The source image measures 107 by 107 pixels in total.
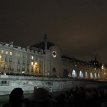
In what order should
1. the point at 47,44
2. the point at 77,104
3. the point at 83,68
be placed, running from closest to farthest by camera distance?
the point at 77,104 → the point at 47,44 → the point at 83,68

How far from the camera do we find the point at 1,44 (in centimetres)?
9569

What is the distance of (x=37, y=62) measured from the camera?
384 ft

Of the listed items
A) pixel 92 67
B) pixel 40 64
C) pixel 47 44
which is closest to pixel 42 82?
pixel 40 64

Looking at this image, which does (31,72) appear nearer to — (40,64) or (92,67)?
(40,64)

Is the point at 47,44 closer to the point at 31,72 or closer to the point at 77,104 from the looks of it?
the point at 31,72

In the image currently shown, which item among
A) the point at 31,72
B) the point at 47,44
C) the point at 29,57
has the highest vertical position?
the point at 47,44

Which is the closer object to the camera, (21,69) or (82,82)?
(21,69)

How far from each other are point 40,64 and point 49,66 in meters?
6.38

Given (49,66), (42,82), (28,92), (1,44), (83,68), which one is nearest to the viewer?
(28,92)

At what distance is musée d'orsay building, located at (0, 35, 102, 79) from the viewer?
9886 cm

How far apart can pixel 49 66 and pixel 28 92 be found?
44746 millimetres

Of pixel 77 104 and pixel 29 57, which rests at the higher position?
pixel 29 57

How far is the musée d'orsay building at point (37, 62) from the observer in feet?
324

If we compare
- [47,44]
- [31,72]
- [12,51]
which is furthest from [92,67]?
[12,51]
